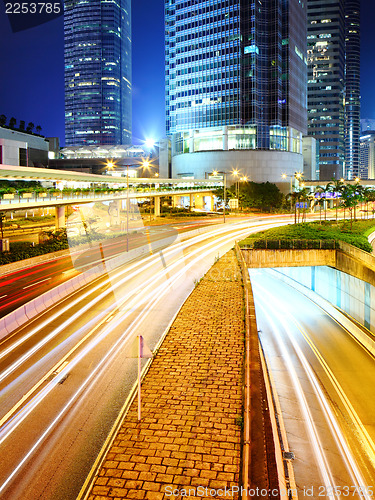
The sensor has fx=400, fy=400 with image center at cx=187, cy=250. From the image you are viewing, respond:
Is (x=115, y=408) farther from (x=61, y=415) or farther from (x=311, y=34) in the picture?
(x=311, y=34)

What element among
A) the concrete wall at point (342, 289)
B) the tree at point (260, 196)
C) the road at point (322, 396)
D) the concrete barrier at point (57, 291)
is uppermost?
the tree at point (260, 196)

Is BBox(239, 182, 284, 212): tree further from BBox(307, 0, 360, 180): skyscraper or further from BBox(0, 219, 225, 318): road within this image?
BBox(307, 0, 360, 180): skyscraper

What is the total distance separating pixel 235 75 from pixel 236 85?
3133mm

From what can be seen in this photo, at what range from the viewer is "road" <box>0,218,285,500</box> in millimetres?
9828

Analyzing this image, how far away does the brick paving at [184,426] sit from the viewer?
28.8ft

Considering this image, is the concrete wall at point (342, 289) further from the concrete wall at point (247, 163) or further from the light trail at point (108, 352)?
the concrete wall at point (247, 163)

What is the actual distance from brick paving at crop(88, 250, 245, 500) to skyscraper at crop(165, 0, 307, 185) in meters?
107

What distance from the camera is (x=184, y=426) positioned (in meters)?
11.0

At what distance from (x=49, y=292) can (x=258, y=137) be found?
348ft

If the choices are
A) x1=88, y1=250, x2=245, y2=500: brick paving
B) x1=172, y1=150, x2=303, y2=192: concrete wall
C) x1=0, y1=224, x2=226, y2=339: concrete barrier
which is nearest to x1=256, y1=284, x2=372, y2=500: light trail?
x1=88, y1=250, x2=245, y2=500: brick paving

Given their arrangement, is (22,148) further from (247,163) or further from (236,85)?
(236,85)

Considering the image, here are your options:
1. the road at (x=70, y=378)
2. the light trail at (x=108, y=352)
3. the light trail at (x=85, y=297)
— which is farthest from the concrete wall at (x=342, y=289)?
the road at (x=70, y=378)

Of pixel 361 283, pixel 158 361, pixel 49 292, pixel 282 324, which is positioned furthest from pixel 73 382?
pixel 361 283

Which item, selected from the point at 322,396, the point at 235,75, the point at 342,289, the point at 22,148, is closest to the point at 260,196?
the point at 235,75
